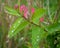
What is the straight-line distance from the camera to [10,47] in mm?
1216

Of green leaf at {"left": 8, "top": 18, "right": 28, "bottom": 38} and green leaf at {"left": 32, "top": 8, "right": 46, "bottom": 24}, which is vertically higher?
green leaf at {"left": 32, "top": 8, "right": 46, "bottom": 24}

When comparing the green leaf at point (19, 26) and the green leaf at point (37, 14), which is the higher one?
the green leaf at point (37, 14)

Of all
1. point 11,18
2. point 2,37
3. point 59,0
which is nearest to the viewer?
point 59,0

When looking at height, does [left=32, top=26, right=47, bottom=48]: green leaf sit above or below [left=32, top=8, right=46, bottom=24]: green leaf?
below

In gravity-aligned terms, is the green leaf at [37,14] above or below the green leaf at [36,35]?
above

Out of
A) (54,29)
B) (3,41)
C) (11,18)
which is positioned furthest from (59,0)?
(3,41)

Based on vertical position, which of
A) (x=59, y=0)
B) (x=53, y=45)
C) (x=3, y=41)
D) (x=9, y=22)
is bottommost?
(x=3, y=41)

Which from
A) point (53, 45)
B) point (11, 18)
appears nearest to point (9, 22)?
point (11, 18)

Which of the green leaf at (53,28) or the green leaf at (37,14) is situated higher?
the green leaf at (37,14)

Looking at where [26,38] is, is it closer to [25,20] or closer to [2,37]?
[2,37]

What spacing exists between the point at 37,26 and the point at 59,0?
103 millimetres

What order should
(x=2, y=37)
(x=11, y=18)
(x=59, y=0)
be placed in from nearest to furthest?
(x=59, y=0) < (x=11, y=18) < (x=2, y=37)

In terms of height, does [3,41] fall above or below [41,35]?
below

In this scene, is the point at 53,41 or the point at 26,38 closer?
the point at 53,41
